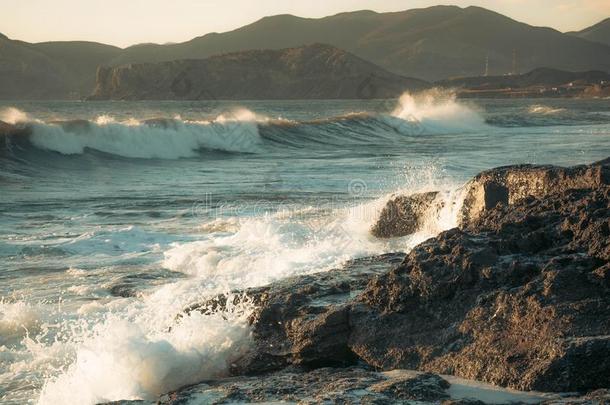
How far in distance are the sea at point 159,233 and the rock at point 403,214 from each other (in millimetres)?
164

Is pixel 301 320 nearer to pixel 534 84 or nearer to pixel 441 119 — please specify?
pixel 441 119

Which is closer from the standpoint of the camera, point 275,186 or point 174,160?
point 275,186

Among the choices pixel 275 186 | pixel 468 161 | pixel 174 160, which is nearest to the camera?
pixel 275 186

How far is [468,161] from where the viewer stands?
2267 cm

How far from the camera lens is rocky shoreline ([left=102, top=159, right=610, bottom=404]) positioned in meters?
4.00

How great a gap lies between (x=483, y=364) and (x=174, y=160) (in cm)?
2451

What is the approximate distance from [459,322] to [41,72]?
542ft

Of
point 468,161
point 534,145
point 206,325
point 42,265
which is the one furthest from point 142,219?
point 534,145

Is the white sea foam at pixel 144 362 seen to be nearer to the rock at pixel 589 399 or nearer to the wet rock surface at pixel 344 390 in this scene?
the wet rock surface at pixel 344 390

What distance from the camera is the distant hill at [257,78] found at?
136875 millimetres

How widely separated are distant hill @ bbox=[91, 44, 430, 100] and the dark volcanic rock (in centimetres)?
13107

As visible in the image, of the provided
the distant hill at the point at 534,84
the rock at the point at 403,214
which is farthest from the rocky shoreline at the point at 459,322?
the distant hill at the point at 534,84

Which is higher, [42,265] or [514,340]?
[514,340]

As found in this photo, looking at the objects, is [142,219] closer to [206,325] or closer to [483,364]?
[206,325]
